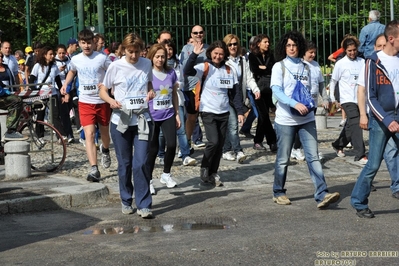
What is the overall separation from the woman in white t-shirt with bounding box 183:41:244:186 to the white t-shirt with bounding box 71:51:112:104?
1232mm

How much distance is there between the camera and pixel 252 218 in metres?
8.88

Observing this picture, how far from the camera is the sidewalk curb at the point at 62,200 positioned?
984 centimetres

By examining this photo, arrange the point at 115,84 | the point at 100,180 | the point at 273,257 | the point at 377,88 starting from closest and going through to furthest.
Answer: the point at 273,257 < the point at 377,88 < the point at 115,84 < the point at 100,180

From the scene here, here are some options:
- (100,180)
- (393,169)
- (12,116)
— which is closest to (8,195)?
(100,180)

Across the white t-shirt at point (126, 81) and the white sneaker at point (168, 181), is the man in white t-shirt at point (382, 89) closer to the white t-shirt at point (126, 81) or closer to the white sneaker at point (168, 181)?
the white t-shirt at point (126, 81)

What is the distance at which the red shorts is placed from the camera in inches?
453

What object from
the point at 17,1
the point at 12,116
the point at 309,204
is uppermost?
the point at 17,1

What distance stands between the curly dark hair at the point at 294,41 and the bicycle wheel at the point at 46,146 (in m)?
3.99

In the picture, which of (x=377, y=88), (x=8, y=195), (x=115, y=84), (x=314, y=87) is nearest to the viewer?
(x=377, y=88)

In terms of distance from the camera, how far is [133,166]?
925 centimetres

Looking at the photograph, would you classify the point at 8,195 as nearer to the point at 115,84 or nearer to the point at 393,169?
the point at 115,84

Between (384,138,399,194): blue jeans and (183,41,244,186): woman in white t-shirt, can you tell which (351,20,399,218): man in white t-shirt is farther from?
(183,41,244,186): woman in white t-shirt

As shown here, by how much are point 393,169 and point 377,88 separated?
1.59 m

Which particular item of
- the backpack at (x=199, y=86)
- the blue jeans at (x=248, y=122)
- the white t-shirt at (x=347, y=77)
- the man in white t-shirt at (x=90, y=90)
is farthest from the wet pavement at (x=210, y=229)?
the blue jeans at (x=248, y=122)
